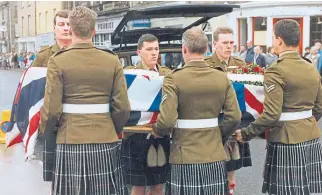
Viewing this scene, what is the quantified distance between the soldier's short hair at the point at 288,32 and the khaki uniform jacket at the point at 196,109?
0.70m

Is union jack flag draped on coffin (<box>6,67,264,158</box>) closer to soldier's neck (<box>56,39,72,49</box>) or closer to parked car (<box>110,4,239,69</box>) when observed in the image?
soldier's neck (<box>56,39,72,49</box>)

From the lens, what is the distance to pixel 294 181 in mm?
4262

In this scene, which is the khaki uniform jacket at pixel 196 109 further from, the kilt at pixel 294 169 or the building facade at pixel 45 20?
the building facade at pixel 45 20

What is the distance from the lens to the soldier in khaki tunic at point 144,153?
4.62m

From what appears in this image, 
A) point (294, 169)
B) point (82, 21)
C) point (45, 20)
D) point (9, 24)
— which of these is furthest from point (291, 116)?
point (9, 24)

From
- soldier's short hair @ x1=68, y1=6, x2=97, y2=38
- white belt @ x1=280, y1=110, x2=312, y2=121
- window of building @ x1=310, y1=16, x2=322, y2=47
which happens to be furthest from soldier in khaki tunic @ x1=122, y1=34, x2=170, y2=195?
window of building @ x1=310, y1=16, x2=322, y2=47

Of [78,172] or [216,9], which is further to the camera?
[216,9]

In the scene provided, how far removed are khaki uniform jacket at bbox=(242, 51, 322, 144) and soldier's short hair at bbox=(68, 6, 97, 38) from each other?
1484 millimetres

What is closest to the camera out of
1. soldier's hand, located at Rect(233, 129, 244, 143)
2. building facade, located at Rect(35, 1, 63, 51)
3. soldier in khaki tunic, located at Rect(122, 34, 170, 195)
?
soldier's hand, located at Rect(233, 129, 244, 143)

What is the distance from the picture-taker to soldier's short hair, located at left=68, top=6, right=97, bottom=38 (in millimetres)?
3781

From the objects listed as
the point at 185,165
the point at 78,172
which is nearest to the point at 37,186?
the point at 78,172

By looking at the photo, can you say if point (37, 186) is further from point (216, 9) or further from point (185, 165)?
point (216, 9)

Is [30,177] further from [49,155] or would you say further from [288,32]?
[288,32]

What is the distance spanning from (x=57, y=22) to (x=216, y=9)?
3186 mm
